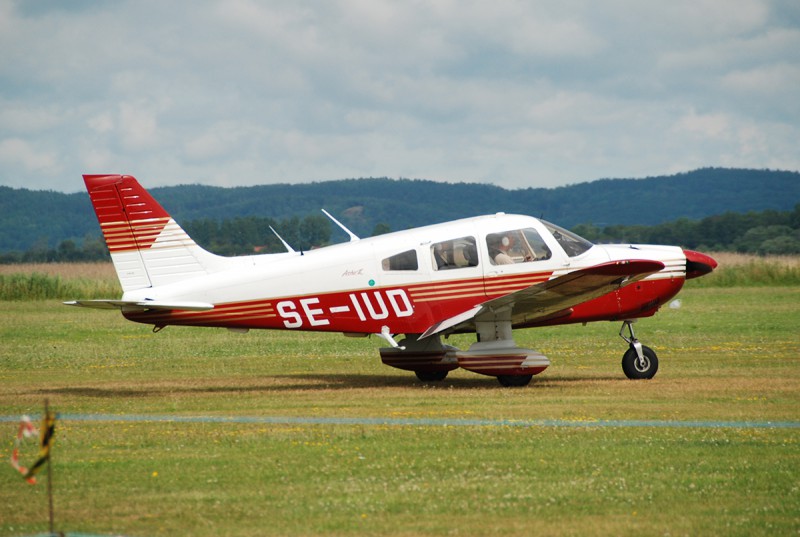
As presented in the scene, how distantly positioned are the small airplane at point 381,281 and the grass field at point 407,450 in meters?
0.99

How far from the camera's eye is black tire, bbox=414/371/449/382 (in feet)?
60.6

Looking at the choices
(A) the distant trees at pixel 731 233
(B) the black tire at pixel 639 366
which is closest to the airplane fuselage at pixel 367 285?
(B) the black tire at pixel 639 366

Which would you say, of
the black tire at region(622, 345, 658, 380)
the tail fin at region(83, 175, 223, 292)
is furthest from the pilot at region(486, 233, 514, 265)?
the tail fin at region(83, 175, 223, 292)

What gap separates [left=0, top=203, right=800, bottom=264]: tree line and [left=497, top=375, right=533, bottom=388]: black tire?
68023 millimetres

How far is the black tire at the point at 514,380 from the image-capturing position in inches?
671

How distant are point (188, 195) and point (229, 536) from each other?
19393cm

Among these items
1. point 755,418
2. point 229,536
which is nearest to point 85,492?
point 229,536

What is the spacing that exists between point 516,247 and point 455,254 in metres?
0.91

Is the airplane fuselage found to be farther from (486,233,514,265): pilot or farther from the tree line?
the tree line

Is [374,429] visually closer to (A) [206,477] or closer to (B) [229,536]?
(A) [206,477]

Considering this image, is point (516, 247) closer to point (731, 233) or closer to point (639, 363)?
point (639, 363)

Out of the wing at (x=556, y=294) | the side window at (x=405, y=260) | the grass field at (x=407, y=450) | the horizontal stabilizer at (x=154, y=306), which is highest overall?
the side window at (x=405, y=260)

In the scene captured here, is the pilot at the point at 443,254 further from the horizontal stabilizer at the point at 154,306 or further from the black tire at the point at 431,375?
the horizontal stabilizer at the point at 154,306

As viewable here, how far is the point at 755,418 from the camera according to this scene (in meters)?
13.7
